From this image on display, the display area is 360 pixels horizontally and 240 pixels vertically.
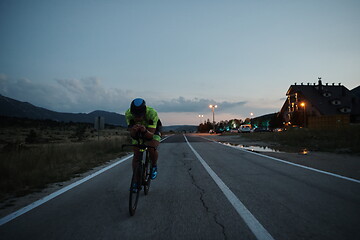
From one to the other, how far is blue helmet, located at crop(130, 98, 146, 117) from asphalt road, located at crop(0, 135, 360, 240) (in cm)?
170

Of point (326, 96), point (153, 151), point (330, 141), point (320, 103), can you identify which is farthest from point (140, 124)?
point (326, 96)

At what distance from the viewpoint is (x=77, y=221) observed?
3.42 meters

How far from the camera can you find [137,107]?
13.2ft

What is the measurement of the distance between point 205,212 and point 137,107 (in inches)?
84.6

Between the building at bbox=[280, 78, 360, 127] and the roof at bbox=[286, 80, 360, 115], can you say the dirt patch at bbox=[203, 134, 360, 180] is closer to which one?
the building at bbox=[280, 78, 360, 127]

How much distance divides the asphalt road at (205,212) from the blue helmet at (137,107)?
1700 mm

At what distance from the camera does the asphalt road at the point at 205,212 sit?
2.92 metres

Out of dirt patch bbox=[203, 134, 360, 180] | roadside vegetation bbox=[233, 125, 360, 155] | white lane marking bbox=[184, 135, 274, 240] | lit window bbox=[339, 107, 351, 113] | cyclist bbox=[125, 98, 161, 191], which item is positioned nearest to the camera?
white lane marking bbox=[184, 135, 274, 240]

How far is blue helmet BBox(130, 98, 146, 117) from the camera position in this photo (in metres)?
4.03

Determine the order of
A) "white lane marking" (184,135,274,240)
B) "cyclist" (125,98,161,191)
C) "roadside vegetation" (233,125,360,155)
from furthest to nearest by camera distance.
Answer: "roadside vegetation" (233,125,360,155)
"cyclist" (125,98,161,191)
"white lane marking" (184,135,274,240)

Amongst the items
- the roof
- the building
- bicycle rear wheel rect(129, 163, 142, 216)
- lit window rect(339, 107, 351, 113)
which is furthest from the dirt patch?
lit window rect(339, 107, 351, 113)

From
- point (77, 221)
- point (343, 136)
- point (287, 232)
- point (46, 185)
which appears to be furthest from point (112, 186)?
point (343, 136)

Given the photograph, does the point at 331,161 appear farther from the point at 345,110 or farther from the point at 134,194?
the point at 345,110

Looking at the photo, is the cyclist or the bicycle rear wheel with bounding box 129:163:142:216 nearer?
the bicycle rear wheel with bounding box 129:163:142:216
